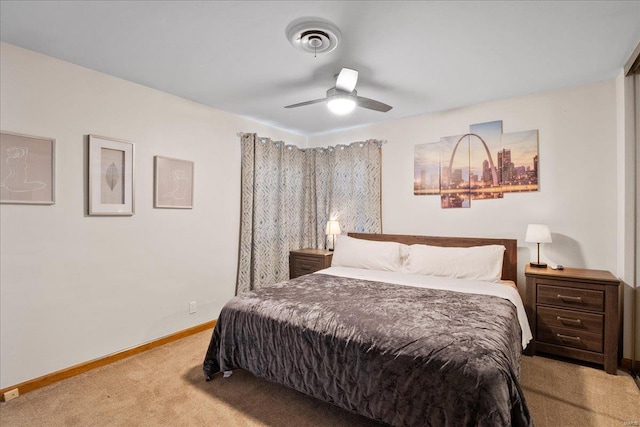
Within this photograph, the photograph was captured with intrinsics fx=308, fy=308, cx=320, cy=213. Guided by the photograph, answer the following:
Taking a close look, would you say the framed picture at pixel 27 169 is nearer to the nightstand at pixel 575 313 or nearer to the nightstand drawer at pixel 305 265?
the nightstand drawer at pixel 305 265

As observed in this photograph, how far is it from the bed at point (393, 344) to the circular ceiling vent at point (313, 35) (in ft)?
5.88

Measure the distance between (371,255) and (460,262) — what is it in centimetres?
92

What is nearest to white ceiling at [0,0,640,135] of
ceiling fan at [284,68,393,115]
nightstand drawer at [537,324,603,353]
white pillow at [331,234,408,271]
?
ceiling fan at [284,68,393,115]

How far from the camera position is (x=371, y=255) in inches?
137

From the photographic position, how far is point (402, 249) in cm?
353

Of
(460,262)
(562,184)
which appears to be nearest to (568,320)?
(460,262)

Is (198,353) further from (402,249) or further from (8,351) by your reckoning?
(402,249)

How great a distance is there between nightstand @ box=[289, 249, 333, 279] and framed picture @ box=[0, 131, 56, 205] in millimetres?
2641

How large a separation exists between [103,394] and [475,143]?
4.05 metres

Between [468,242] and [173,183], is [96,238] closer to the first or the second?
[173,183]

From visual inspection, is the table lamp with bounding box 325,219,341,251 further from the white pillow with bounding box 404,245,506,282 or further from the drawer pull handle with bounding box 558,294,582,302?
the drawer pull handle with bounding box 558,294,582,302

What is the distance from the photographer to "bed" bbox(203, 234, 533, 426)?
1459mm

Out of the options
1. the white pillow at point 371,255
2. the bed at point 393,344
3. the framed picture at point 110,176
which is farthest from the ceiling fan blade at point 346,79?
the framed picture at point 110,176

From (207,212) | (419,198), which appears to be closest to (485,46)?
(419,198)
